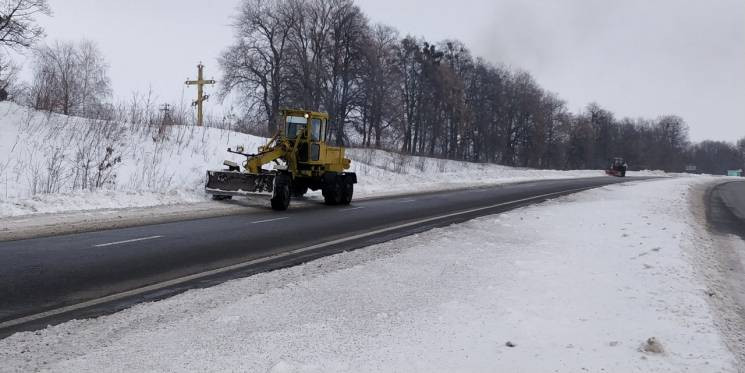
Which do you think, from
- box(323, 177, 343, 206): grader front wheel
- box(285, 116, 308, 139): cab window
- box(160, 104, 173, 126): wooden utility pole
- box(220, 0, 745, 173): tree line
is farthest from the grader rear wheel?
box(220, 0, 745, 173): tree line

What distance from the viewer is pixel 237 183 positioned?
647 inches

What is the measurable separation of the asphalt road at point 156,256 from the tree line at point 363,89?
45.5ft

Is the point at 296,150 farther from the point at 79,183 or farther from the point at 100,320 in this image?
the point at 100,320

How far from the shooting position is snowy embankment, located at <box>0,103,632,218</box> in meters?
14.8

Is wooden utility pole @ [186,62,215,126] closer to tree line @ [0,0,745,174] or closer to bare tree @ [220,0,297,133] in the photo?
tree line @ [0,0,745,174]

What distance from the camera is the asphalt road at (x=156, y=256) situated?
19.7 feet

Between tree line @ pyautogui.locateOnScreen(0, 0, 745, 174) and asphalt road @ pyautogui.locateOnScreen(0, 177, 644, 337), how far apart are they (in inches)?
546

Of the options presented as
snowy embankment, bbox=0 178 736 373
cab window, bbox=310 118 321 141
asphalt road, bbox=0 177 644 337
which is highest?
cab window, bbox=310 118 321 141

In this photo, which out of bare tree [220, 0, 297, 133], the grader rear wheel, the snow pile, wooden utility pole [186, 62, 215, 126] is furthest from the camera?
bare tree [220, 0, 297, 133]

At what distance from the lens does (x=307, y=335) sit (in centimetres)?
510

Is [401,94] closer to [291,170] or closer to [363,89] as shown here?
[363,89]

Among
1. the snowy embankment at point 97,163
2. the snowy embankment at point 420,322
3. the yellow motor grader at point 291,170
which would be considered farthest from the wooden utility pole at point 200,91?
the snowy embankment at point 420,322

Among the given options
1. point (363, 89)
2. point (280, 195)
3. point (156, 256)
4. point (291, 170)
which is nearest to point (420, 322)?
point (156, 256)

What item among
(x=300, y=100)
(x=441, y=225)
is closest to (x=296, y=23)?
(x=300, y=100)
